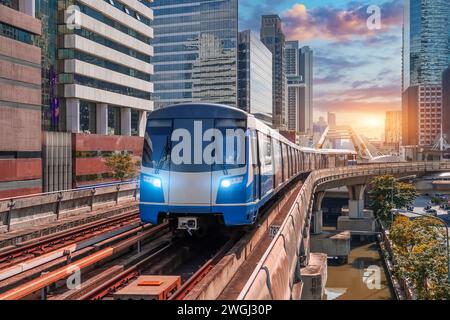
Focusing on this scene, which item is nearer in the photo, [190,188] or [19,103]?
[190,188]

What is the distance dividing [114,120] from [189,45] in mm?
54690

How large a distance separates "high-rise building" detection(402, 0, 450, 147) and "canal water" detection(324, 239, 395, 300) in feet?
442

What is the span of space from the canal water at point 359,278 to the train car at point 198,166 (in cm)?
2290

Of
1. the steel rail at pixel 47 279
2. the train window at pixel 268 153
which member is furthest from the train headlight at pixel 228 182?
the steel rail at pixel 47 279

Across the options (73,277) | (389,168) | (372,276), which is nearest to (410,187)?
(389,168)

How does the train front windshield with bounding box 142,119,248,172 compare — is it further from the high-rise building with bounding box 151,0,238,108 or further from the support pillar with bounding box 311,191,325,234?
the high-rise building with bounding box 151,0,238,108

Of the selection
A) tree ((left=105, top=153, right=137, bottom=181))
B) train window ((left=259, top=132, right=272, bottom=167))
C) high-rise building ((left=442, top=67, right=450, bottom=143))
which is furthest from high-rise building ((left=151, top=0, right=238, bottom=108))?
train window ((left=259, top=132, right=272, bottom=167))

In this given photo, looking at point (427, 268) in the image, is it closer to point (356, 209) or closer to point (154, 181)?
point (154, 181)

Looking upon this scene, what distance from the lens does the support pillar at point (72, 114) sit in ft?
173

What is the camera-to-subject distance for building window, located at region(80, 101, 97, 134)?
5609cm

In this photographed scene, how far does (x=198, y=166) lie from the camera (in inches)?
482

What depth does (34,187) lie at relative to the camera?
134ft
